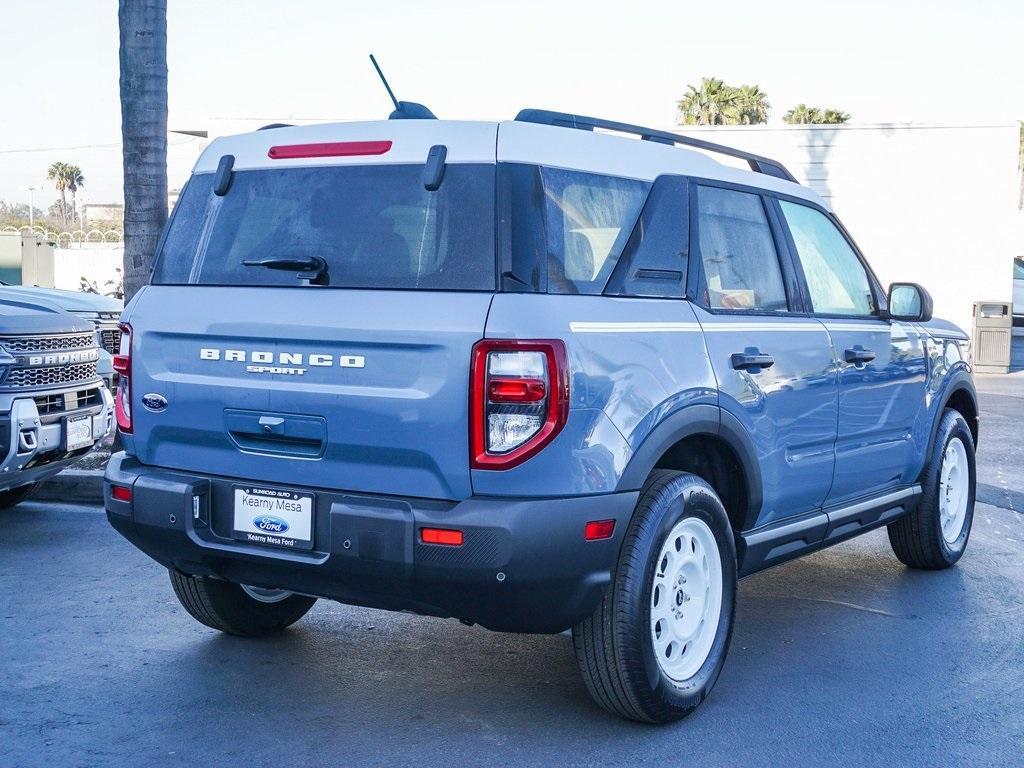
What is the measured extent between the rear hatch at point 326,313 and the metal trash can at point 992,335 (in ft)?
56.6

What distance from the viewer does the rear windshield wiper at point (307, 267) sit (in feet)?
12.7

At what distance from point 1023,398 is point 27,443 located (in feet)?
42.2

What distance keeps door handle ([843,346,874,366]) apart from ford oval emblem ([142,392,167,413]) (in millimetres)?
2814

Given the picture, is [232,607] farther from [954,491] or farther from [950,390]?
[954,491]

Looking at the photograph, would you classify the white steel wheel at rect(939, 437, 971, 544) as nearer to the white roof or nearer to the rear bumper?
the white roof

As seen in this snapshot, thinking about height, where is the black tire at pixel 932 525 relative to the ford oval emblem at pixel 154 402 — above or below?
below

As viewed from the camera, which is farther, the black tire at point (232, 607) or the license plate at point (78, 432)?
the license plate at point (78, 432)

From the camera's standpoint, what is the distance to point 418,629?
17.1 feet

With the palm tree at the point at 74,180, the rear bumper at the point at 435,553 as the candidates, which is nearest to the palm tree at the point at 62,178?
the palm tree at the point at 74,180

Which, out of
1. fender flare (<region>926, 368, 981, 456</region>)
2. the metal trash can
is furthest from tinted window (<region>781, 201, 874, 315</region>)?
the metal trash can

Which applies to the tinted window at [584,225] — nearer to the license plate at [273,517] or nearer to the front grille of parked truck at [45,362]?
the license plate at [273,517]

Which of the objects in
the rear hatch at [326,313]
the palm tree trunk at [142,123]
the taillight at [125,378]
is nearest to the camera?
the rear hatch at [326,313]

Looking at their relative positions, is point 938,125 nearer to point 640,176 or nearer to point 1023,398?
point 1023,398

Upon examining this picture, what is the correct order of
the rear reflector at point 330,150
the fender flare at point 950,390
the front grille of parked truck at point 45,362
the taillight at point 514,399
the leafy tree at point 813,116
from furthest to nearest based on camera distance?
the leafy tree at point 813,116 → the front grille of parked truck at point 45,362 → the fender flare at point 950,390 → the rear reflector at point 330,150 → the taillight at point 514,399
